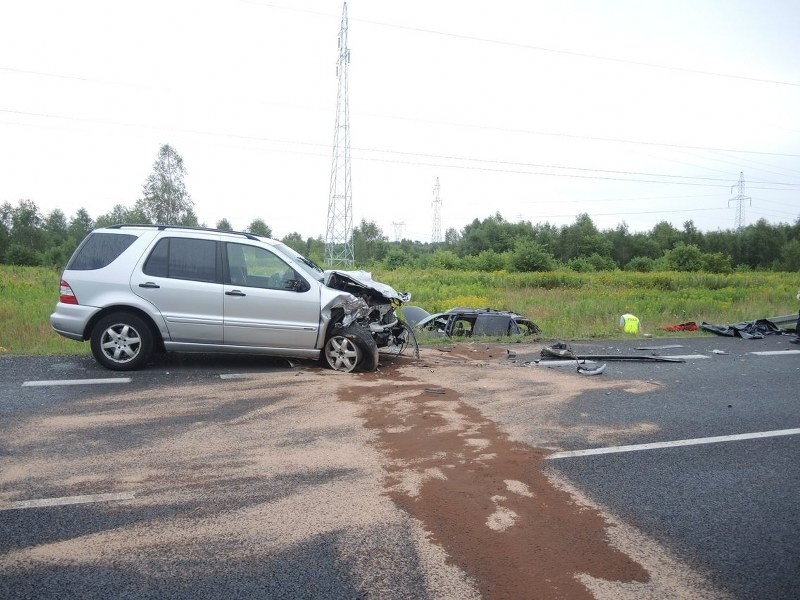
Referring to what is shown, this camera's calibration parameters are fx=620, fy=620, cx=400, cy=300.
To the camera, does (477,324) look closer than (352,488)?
No

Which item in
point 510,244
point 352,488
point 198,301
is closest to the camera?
point 352,488

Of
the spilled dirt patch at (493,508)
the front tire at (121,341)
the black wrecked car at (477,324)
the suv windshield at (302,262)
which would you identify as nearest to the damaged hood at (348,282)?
the suv windshield at (302,262)

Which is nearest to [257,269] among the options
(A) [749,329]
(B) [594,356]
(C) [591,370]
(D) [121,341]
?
(D) [121,341]

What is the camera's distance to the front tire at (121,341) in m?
7.96

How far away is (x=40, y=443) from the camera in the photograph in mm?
5215

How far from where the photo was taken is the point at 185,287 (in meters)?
8.09

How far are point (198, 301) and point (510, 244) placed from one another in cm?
7256

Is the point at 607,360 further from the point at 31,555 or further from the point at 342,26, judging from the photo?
the point at 342,26

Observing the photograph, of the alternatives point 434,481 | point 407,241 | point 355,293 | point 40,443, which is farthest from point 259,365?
point 407,241

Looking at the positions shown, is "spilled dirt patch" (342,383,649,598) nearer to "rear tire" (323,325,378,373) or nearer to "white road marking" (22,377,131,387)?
"rear tire" (323,325,378,373)

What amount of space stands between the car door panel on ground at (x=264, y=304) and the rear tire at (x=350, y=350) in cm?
28

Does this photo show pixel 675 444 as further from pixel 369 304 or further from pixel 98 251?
pixel 98 251

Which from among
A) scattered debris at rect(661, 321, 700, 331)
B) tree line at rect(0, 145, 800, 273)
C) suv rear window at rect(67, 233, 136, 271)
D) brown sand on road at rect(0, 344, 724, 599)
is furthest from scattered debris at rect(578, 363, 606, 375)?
tree line at rect(0, 145, 800, 273)

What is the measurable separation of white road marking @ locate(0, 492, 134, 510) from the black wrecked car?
382 inches
